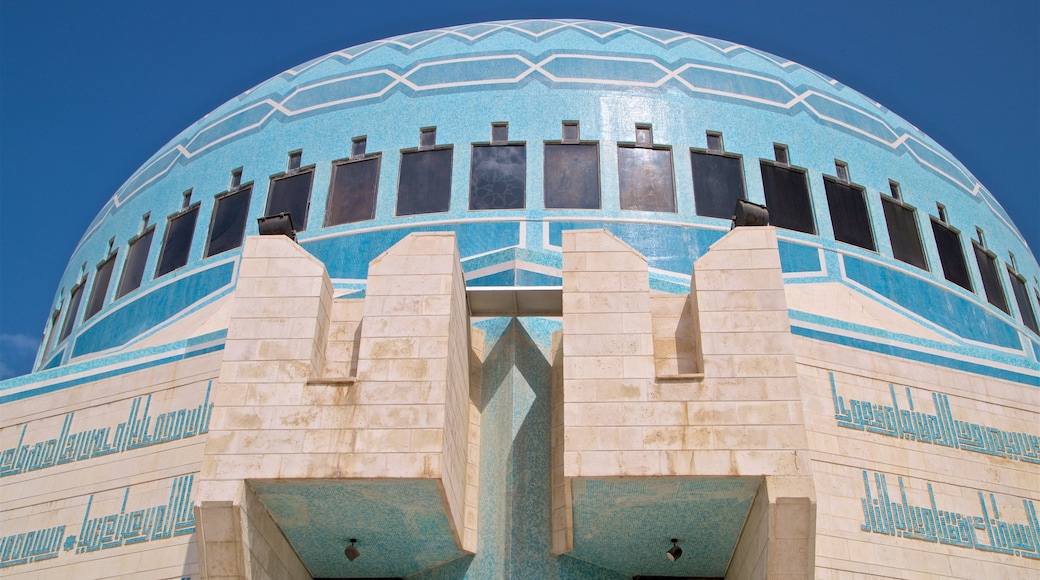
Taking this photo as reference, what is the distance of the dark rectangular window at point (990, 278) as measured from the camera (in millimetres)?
19781

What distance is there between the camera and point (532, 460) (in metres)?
13.1

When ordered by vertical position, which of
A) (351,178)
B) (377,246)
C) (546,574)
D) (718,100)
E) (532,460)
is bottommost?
(546,574)

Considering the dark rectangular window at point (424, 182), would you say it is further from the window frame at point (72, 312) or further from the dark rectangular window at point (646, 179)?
the window frame at point (72, 312)

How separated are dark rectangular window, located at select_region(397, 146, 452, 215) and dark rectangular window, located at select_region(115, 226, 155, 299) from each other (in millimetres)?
4835

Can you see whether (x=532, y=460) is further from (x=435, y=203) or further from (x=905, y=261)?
(x=905, y=261)

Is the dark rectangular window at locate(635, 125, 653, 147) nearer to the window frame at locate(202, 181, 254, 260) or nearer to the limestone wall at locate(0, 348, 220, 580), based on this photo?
the window frame at locate(202, 181, 254, 260)

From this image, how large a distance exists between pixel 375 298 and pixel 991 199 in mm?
14600

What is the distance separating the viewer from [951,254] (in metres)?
19.5

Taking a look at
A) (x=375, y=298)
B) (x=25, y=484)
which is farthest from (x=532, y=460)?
(x=25, y=484)

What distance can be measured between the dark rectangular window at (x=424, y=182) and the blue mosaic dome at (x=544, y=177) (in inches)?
1.3

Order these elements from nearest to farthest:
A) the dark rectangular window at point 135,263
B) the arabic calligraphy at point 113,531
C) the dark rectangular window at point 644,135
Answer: the arabic calligraphy at point 113,531 < the dark rectangular window at point 644,135 < the dark rectangular window at point 135,263

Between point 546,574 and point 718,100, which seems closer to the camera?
point 546,574

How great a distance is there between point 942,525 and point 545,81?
959cm

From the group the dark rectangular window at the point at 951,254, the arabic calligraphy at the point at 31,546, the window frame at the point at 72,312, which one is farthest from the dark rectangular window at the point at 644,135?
the window frame at the point at 72,312
